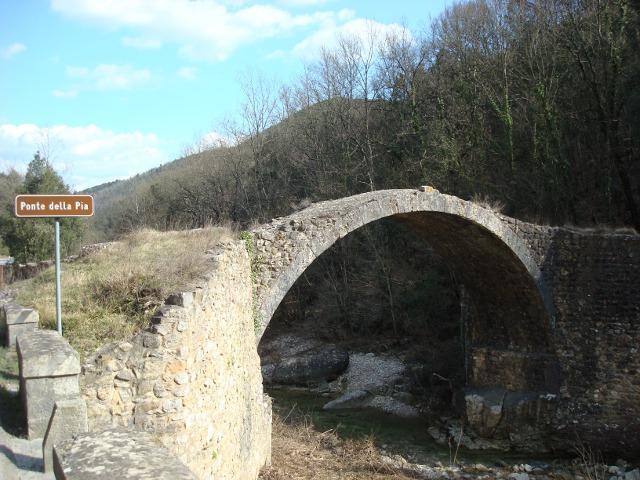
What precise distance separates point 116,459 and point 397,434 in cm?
1096

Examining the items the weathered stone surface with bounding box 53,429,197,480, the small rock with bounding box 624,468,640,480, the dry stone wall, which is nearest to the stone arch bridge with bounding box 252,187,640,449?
the small rock with bounding box 624,468,640,480

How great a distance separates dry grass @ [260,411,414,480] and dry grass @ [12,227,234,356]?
128 inches

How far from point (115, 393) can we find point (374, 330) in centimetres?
1714

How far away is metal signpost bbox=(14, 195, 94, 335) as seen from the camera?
17.3 feet

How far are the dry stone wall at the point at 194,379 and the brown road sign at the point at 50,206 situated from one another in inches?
48.7

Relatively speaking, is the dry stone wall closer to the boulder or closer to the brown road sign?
the brown road sign

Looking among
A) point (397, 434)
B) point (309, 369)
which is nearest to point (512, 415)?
point (397, 434)

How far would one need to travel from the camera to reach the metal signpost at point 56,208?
5.28m

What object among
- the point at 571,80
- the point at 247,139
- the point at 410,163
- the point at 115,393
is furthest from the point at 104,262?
the point at 247,139

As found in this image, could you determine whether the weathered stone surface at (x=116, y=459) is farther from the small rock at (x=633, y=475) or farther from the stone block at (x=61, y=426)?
the small rock at (x=633, y=475)

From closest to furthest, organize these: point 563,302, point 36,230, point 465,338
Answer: point 563,302
point 465,338
point 36,230

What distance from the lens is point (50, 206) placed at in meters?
5.36

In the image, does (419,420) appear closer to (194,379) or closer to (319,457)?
(319,457)

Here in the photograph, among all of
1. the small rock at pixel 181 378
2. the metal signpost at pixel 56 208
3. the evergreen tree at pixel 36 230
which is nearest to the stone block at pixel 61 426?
the small rock at pixel 181 378
